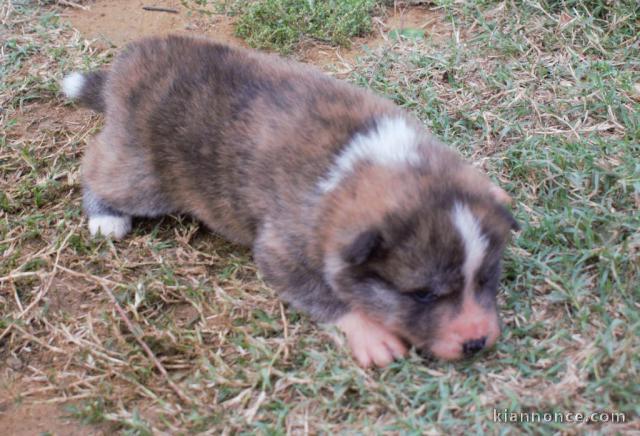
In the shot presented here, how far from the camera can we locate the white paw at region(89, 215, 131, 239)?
4754 mm

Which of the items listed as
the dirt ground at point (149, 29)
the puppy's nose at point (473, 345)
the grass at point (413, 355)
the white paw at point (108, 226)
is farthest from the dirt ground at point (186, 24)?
the puppy's nose at point (473, 345)

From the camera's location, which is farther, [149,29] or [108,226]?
[149,29]

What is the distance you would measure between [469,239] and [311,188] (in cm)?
91

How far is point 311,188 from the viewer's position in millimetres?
3906

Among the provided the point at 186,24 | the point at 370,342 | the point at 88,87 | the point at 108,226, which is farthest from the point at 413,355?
the point at 186,24

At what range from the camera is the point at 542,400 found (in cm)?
328

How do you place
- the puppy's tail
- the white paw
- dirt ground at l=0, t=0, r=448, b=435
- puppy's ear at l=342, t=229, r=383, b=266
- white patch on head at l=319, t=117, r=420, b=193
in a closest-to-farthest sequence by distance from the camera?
puppy's ear at l=342, t=229, r=383, b=266 → white patch on head at l=319, t=117, r=420, b=193 → the white paw → the puppy's tail → dirt ground at l=0, t=0, r=448, b=435

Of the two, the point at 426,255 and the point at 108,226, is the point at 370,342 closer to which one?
the point at 426,255

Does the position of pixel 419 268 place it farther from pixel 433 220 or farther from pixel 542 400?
pixel 542 400

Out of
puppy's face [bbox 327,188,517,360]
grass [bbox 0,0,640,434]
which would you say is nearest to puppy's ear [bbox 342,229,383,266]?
puppy's face [bbox 327,188,517,360]

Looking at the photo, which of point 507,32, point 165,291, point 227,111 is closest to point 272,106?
point 227,111

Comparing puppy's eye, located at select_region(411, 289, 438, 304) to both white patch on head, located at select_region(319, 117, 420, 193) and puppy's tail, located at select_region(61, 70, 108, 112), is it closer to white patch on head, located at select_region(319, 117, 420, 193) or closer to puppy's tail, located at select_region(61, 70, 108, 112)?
white patch on head, located at select_region(319, 117, 420, 193)

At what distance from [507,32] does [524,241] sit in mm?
2384

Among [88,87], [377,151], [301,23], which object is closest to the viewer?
[377,151]
